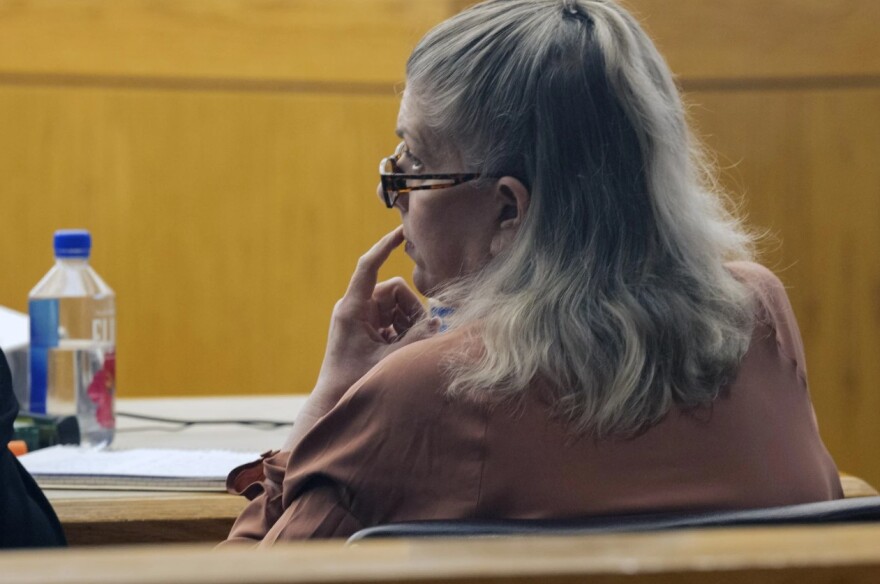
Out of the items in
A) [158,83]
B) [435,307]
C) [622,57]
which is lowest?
[435,307]

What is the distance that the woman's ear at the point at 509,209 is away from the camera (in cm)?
105

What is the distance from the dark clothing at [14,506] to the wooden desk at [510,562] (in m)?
0.71

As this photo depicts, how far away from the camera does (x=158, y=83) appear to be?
3.29 metres

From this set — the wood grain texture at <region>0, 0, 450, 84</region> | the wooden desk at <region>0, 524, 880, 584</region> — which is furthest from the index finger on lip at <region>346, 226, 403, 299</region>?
the wood grain texture at <region>0, 0, 450, 84</region>

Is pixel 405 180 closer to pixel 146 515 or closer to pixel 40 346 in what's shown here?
pixel 146 515

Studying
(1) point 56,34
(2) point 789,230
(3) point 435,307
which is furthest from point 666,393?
(1) point 56,34

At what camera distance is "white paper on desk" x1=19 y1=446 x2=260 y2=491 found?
4.22 feet

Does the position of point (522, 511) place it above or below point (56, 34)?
below

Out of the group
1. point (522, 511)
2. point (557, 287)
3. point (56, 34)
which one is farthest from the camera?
point (56, 34)

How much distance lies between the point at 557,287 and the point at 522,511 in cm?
21

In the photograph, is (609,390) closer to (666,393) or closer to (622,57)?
(666,393)

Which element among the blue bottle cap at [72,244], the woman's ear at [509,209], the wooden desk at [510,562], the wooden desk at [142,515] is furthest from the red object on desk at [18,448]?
the wooden desk at [510,562]

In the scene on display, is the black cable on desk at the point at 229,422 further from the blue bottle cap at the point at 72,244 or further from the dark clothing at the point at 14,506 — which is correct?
the dark clothing at the point at 14,506

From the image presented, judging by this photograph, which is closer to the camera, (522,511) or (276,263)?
(522,511)
